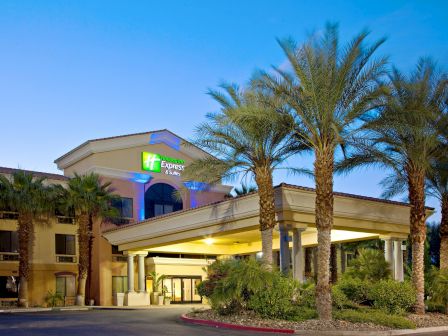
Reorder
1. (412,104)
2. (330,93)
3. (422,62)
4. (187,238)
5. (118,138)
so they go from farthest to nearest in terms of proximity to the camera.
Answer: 1. (118,138)
2. (187,238)
3. (422,62)
4. (412,104)
5. (330,93)

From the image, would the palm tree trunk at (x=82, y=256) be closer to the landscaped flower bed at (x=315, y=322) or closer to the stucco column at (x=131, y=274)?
the stucco column at (x=131, y=274)

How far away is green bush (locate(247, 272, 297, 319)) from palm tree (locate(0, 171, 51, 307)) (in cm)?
2165

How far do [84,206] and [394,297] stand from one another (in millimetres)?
23838

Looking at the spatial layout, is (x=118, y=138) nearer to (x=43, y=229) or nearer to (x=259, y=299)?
(x=43, y=229)

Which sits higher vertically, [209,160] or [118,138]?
[118,138]

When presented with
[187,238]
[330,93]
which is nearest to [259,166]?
[330,93]

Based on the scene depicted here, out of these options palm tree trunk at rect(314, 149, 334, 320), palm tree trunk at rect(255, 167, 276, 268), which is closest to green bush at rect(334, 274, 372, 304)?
palm tree trunk at rect(255, 167, 276, 268)

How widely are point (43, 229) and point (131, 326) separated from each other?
908 inches

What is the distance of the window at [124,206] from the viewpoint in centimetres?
4512

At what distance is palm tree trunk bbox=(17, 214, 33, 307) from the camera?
3916 cm

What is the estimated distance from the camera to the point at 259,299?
72.5 feet

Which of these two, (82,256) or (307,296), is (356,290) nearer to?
(307,296)

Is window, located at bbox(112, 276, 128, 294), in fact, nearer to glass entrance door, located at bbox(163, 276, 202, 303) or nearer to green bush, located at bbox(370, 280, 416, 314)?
glass entrance door, located at bbox(163, 276, 202, 303)

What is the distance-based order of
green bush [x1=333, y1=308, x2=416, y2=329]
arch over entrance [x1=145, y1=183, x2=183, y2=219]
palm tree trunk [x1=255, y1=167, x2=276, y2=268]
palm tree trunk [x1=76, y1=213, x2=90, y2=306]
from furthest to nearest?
1. arch over entrance [x1=145, y1=183, x2=183, y2=219]
2. palm tree trunk [x1=76, y1=213, x2=90, y2=306]
3. palm tree trunk [x1=255, y1=167, x2=276, y2=268]
4. green bush [x1=333, y1=308, x2=416, y2=329]
